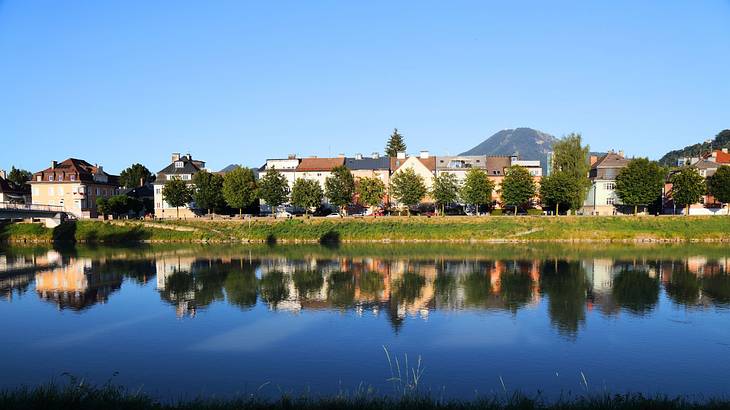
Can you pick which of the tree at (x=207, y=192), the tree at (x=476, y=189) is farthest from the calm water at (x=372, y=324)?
the tree at (x=207, y=192)

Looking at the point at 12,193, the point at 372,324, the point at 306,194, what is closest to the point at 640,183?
the point at 306,194

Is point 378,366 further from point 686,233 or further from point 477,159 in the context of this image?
point 477,159

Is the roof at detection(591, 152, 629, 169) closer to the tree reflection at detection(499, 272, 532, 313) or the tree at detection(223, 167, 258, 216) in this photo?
the tree at detection(223, 167, 258, 216)

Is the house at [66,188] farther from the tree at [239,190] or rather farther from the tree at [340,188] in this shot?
the tree at [340,188]

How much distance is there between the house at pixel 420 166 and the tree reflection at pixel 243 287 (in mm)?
42985

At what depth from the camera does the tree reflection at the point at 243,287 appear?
3284 centimetres

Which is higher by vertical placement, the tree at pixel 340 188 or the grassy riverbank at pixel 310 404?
the tree at pixel 340 188

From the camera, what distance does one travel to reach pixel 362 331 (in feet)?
82.2

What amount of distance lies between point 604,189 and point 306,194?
41.2 metres

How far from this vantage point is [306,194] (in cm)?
7831

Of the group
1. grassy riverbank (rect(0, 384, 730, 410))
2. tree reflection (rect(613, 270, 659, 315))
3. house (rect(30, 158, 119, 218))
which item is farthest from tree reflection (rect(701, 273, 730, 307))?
house (rect(30, 158, 119, 218))

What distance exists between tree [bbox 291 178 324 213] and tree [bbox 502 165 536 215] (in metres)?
24.3

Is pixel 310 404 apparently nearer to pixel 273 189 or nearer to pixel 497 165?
pixel 273 189

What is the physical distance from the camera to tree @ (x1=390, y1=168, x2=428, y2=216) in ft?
258
